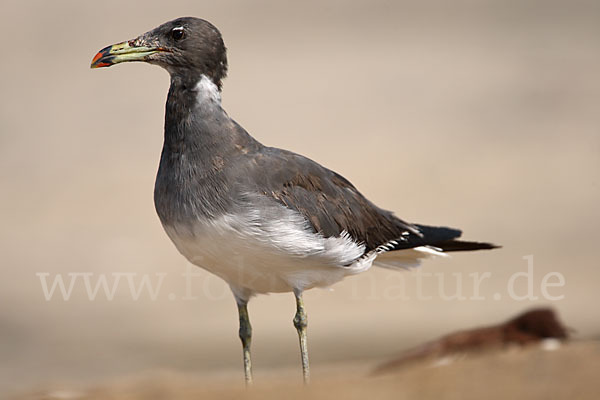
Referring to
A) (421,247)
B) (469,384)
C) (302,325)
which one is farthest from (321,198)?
(469,384)

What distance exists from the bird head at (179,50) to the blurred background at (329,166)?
166 inches

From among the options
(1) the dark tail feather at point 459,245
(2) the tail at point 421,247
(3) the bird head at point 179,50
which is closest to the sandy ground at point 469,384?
(2) the tail at point 421,247

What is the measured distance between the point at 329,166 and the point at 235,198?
11.1 metres

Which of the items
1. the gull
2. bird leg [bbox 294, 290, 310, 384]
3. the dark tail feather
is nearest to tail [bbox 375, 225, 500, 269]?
the dark tail feather

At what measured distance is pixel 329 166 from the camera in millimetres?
17906

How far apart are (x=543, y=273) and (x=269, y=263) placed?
8.54 meters

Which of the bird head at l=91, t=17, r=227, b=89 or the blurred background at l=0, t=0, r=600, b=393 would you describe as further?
the blurred background at l=0, t=0, r=600, b=393

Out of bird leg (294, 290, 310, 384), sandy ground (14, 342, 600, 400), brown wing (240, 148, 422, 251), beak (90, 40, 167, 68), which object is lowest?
sandy ground (14, 342, 600, 400)

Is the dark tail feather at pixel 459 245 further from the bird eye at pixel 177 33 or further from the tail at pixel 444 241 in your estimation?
the bird eye at pixel 177 33

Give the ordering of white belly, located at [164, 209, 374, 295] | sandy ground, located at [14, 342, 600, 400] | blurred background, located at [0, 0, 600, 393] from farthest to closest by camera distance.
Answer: blurred background, located at [0, 0, 600, 393], white belly, located at [164, 209, 374, 295], sandy ground, located at [14, 342, 600, 400]

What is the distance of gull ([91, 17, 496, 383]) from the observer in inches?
269

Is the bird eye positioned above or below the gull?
above

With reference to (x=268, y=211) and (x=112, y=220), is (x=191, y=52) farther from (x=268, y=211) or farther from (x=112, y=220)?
(x=112, y=220)

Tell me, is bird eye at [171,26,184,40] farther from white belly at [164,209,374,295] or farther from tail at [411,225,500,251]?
Result: tail at [411,225,500,251]
